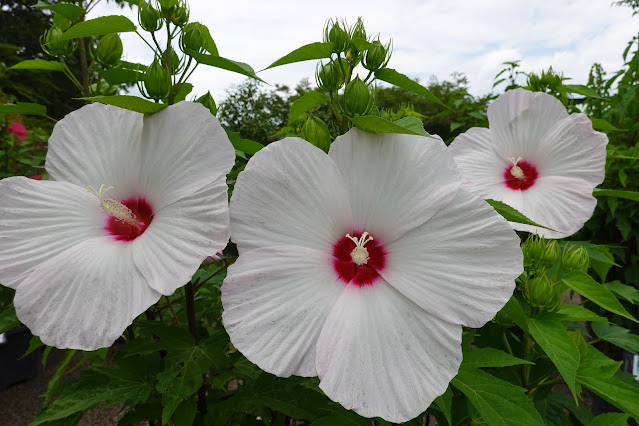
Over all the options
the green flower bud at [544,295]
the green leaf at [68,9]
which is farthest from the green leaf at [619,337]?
the green leaf at [68,9]

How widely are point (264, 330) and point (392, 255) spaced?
24cm

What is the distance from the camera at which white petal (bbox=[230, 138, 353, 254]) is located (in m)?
0.70

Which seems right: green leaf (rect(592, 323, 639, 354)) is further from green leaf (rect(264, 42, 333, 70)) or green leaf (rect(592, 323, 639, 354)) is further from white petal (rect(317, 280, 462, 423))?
green leaf (rect(264, 42, 333, 70))

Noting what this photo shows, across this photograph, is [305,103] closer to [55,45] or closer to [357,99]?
[357,99]

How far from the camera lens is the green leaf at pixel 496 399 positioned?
0.90 metres

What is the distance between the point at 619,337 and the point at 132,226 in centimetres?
162

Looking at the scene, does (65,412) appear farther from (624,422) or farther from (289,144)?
(624,422)

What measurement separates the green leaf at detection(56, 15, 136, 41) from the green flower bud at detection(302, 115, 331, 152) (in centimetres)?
38

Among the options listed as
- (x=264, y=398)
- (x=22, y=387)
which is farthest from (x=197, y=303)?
(x=22, y=387)

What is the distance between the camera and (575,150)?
1.47 m

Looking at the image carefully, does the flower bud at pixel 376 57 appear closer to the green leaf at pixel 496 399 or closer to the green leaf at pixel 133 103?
the green leaf at pixel 133 103

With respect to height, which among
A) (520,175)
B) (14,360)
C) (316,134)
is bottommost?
(14,360)

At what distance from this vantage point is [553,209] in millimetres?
1339

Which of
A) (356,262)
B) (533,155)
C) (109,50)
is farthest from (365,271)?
(533,155)
